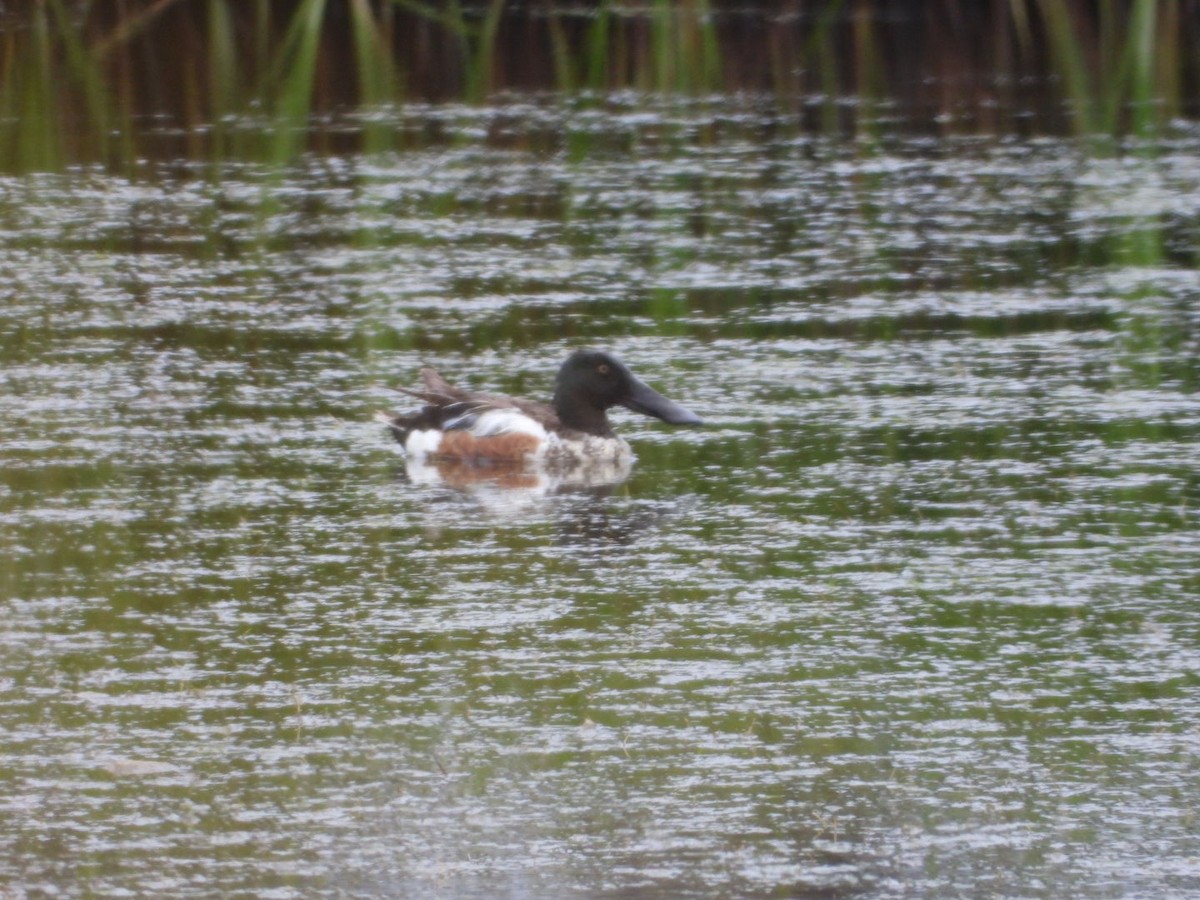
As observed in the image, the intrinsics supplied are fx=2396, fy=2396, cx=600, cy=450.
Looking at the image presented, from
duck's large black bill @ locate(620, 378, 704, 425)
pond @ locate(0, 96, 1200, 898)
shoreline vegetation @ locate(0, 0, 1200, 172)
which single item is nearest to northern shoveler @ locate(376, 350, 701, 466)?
A: duck's large black bill @ locate(620, 378, 704, 425)

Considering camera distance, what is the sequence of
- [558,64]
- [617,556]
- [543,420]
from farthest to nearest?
[558,64], [543,420], [617,556]

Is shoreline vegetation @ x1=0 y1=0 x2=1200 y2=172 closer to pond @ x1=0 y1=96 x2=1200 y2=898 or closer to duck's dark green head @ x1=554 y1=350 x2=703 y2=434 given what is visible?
pond @ x1=0 y1=96 x2=1200 y2=898

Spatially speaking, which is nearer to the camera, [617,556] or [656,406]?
[617,556]

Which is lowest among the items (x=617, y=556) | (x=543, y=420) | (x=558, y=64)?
(x=617, y=556)

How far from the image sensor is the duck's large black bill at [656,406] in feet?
35.3

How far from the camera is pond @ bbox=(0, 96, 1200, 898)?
6168mm

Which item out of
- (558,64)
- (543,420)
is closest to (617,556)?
(543,420)

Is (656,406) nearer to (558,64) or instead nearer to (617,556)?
(617,556)

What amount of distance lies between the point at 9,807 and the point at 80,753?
0.44m

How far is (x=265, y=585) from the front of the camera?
8508mm

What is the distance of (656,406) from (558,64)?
13804 millimetres

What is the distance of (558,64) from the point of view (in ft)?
78.9

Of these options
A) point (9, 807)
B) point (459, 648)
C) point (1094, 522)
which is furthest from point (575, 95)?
point (9, 807)

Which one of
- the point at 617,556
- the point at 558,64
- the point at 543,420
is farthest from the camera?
the point at 558,64
